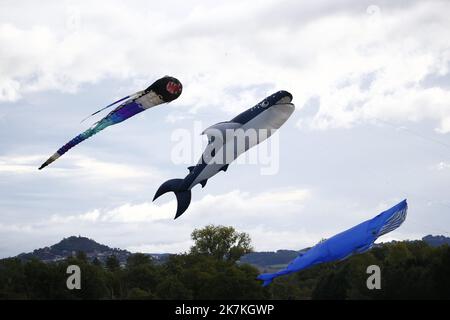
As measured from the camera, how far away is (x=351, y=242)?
46750mm

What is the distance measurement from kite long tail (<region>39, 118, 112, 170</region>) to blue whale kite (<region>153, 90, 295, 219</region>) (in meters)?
6.03

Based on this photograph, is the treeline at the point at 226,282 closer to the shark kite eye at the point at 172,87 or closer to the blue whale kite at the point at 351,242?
the blue whale kite at the point at 351,242

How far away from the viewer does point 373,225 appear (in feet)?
155

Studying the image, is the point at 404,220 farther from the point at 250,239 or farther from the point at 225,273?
the point at 250,239

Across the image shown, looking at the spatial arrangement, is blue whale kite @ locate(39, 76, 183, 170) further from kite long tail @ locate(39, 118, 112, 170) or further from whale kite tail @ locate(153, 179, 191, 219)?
whale kite tail @ locate(153, 179, 191, 219)

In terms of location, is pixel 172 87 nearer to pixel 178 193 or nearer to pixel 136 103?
pixel 136 103

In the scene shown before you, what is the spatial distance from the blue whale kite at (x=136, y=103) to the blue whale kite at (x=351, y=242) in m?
13.5

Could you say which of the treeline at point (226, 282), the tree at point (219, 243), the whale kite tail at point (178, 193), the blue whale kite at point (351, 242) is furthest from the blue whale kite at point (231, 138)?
the tree at point (219, 243)

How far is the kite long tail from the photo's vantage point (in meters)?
51.7

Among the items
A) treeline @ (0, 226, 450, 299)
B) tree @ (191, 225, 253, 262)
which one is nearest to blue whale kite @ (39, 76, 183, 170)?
treeline @ (0, 226, 450, 299)

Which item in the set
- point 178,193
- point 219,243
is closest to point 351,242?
point 178,193

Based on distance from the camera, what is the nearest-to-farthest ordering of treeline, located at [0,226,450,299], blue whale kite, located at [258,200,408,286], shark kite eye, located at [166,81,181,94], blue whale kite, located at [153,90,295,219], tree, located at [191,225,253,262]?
1. blue whale kite, located at [258,200,408,286]
2. blue whale kite, located at [153,90,295,219]
3. shark kite eye, located at [166,81,181,94]
4. treeline, located at [0,226,450,299]
5. tree, located at [191,225,253,262]

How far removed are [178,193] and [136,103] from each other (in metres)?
6.72
